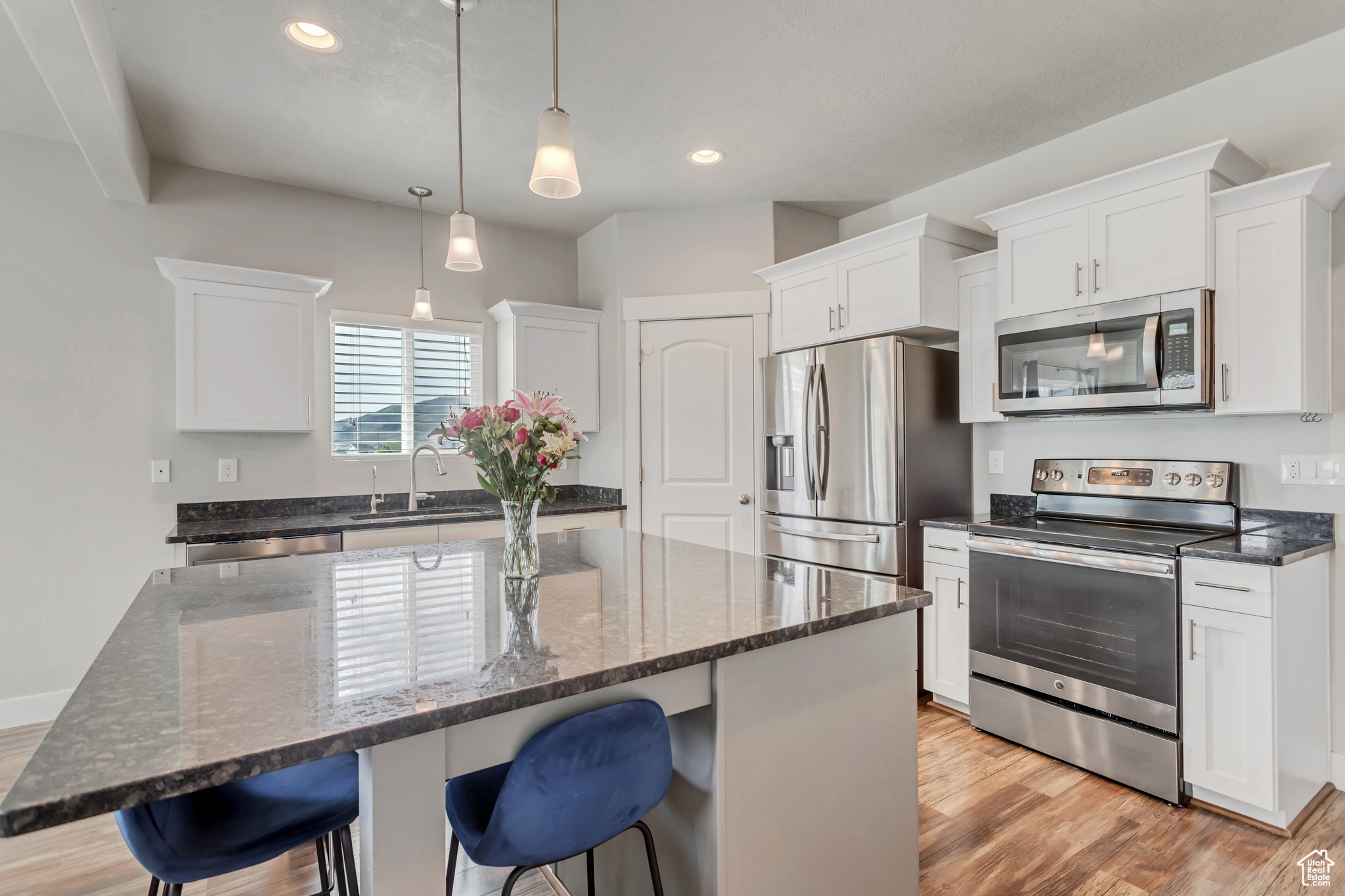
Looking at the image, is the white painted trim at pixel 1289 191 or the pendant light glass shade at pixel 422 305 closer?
the white painted trim at pixel 1289 191

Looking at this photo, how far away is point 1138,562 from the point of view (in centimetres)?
228

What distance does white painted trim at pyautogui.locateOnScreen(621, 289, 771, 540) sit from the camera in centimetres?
390

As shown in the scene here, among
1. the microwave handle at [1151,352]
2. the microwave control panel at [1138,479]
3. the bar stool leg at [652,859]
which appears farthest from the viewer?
the microwave control panel at [1138,479]

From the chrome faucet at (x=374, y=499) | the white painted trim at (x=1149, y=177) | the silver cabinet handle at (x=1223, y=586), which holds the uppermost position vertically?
the white painted trim at (x=1149, y=177)

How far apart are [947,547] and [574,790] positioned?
7.65 feet

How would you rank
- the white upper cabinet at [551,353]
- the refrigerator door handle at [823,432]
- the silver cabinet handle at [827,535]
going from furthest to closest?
1. the white upper cabinet at [551,353]
2. the refrigerator door handle at [823,432]
3. the silver cabinet handle at [827,535]

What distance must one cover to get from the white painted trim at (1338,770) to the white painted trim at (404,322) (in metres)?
4.38

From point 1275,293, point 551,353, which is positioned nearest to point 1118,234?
point 1275,293

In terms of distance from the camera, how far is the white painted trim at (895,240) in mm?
3051

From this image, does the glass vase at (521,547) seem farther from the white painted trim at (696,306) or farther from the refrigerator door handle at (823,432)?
the white painted trim at (696,306)

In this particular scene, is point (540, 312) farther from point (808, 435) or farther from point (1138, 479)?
point (1138, 479)

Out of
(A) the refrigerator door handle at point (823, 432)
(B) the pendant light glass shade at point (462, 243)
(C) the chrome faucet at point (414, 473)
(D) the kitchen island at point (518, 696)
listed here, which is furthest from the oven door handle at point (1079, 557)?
(C) the chrome faucet at point (414, 473)

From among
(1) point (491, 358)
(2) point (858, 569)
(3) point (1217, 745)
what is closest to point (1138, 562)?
(3) point (1217, 745)

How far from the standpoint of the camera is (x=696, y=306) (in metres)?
3.98
